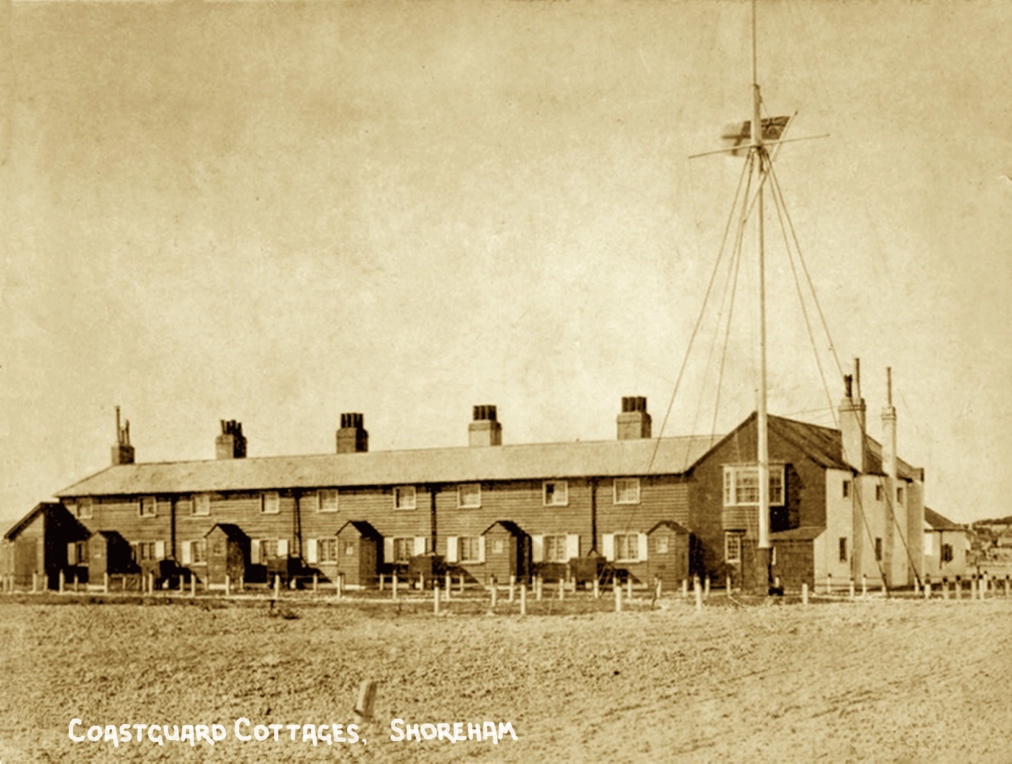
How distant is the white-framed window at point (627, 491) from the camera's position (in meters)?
42.4

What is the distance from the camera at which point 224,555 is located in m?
47.3

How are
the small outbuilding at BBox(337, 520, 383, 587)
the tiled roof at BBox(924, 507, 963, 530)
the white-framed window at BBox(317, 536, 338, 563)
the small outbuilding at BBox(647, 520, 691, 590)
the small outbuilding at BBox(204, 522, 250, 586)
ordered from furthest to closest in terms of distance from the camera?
the small outbuilding at BBox(204, 522, 250, 586), the white-framed window at BBox(317, 536, 338, 563), the small outbuilding at BBox(337, 520, 383, 587), the tiled roof at BBox(924, 507, 963, 530), the small outbuilding at BBox(647, 520, 691, 590)

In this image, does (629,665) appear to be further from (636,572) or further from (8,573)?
(8,573)

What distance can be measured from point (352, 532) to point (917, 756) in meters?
33.1

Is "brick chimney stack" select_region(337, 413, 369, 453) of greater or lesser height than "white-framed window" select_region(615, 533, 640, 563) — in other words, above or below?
above

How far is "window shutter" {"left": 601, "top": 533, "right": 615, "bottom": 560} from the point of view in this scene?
140 ft

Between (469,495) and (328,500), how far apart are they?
5.66 meters

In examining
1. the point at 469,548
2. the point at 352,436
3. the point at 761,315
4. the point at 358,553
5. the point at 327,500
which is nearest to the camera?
the point at 761,315

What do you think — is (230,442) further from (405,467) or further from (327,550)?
(405,467)

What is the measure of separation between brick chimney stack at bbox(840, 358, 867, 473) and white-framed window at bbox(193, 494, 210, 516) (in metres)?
24.1

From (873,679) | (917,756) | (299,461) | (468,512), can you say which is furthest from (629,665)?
(299,461)

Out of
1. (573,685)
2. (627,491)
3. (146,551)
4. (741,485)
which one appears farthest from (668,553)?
(573,685)

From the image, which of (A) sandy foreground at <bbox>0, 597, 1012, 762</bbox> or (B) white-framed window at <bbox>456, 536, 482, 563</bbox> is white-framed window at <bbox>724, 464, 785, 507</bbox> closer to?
(B) white-framed window at <bbox>456, 536, 482, 563</bbox>

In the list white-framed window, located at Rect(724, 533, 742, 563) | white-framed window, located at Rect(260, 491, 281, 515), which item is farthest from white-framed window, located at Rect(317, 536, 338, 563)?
white-framed window, located at Rect(724, 533, 742, 563)
